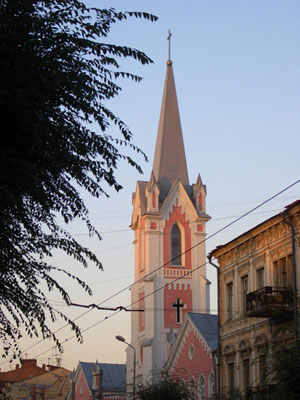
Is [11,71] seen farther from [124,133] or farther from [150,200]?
[150,200]

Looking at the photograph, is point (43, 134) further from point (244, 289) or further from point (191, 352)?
point (191, 352)

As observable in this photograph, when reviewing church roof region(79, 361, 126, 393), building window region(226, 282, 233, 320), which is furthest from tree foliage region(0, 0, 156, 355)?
church roof region(79, 361, 126, 393)

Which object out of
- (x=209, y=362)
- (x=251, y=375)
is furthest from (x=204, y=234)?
(x=251, y=375)

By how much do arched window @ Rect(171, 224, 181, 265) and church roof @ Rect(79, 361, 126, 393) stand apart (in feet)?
42.7

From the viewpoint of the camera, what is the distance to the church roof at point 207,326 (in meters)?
39.5

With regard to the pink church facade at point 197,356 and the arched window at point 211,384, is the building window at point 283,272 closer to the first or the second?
the pink church facade at point 197,356

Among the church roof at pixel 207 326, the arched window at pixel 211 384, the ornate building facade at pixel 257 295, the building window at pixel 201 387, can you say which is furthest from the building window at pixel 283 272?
the building window at pixel 201 387

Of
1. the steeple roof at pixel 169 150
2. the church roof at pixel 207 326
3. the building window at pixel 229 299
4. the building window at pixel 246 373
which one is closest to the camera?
the building window at pixel 246 373

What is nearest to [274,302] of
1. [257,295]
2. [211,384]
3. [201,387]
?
[257,295]

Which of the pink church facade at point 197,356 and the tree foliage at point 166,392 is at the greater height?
the pink church facade at point 197,356

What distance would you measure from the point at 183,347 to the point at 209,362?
4709mm

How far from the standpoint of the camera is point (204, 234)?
69.6m

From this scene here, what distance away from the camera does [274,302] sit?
1132 inches

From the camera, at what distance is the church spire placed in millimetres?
70875
